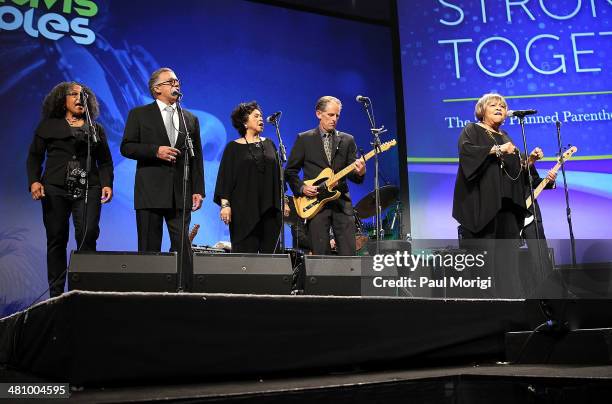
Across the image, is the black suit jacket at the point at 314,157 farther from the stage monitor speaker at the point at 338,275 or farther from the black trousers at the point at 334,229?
the stage monitor speaker at the point at 338,275

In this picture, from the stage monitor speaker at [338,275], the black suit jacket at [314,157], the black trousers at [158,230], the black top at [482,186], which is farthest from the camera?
the black suit jacket at [314,157]

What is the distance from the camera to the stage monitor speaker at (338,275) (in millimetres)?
3396

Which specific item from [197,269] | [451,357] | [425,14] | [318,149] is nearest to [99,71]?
[318,149]

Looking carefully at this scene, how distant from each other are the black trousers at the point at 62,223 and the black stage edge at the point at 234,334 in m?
0.92

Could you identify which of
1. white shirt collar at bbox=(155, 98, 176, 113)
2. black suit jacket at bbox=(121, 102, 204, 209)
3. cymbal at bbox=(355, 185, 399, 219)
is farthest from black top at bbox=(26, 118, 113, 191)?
cymbal at bbox=(355, 185, 399, 219)

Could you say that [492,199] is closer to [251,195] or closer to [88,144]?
[251,195]

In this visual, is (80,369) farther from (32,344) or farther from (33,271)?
(33,271)

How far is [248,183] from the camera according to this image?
4.44 meters

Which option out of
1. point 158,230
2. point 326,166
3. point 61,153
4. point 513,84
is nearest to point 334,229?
point 326,166

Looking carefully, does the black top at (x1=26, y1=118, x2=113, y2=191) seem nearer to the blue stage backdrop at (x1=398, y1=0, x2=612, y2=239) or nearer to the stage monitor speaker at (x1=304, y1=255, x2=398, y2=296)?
the stage monitor speaker at (x1=304, y1=255, x2=398, y2=296)

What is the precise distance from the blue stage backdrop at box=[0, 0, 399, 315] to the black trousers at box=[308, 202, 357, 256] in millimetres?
2453

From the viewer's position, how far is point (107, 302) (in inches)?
91.4

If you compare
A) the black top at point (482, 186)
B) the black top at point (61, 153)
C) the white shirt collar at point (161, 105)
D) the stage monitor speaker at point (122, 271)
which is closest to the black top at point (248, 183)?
the white shirt collar at point (161, 105)

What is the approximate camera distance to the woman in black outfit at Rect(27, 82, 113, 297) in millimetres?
4031
